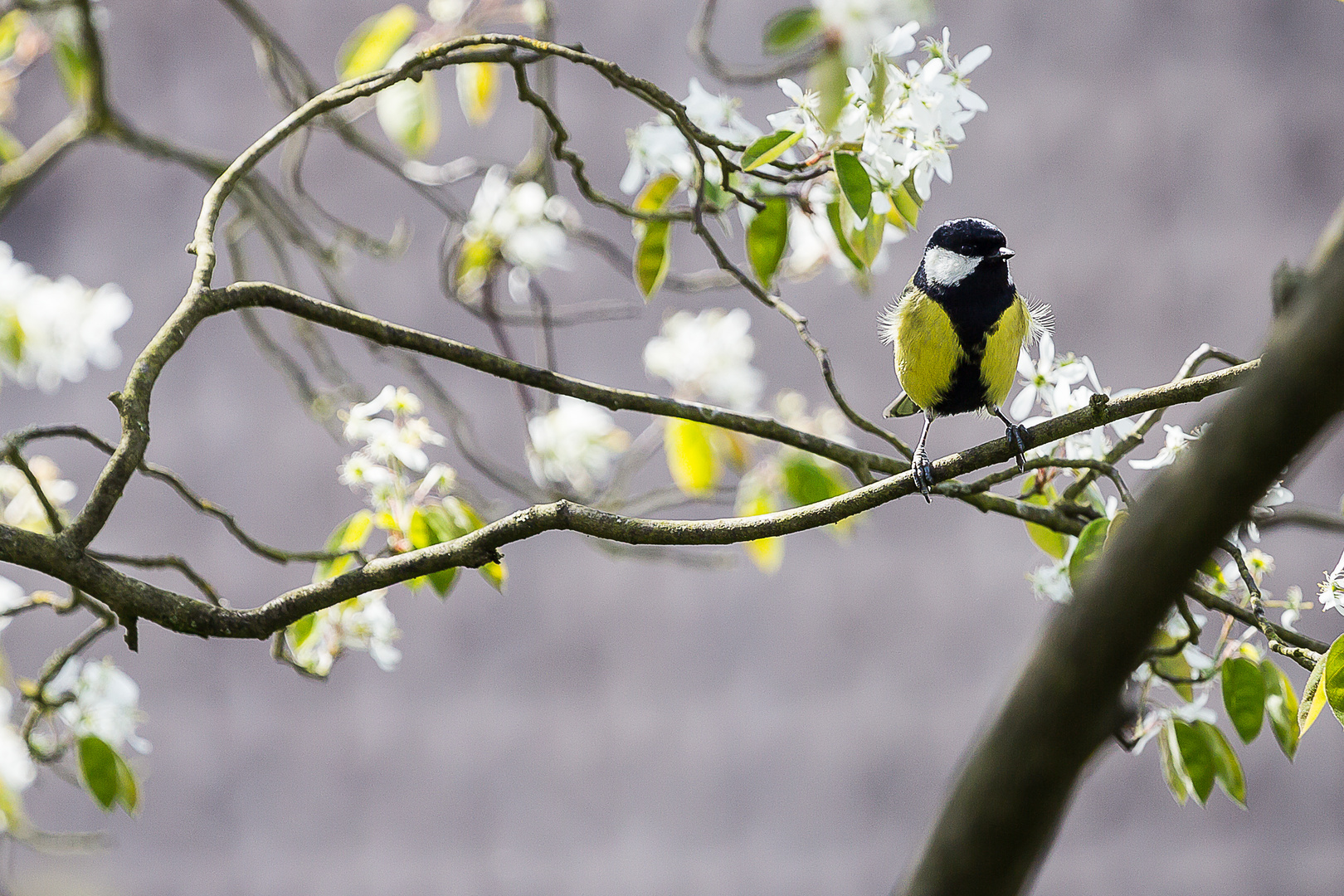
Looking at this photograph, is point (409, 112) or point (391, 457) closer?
point (391, 457)

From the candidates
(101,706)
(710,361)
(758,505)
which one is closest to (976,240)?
(758,505)

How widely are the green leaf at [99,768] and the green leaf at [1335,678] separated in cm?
148

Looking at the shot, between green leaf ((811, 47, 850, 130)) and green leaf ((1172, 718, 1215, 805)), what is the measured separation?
0.80 m

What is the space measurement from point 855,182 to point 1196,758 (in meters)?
0.77

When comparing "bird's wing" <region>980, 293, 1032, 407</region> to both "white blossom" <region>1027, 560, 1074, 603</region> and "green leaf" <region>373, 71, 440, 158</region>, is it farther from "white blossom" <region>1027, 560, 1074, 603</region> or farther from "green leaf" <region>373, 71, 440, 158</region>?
"green leaf" <region>373, 71, 440, 158</region>

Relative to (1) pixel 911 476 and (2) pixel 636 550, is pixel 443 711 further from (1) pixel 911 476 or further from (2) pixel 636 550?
(1) pixel 911 476

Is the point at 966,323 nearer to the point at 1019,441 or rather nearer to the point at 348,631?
the point at 1019,441

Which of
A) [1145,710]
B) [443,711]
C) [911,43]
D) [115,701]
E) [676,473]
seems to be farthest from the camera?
[443,711]

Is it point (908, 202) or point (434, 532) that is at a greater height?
point (908, 202)

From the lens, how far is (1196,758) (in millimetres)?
1256

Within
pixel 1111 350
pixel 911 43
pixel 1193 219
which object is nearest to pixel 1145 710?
pixel 911 43

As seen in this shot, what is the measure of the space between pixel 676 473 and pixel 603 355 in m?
0.99

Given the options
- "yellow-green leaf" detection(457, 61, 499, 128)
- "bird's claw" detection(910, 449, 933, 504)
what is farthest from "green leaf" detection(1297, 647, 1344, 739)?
"yellow-green leaf" detection(457, 61, 499, 128)

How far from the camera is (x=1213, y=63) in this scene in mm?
2877
